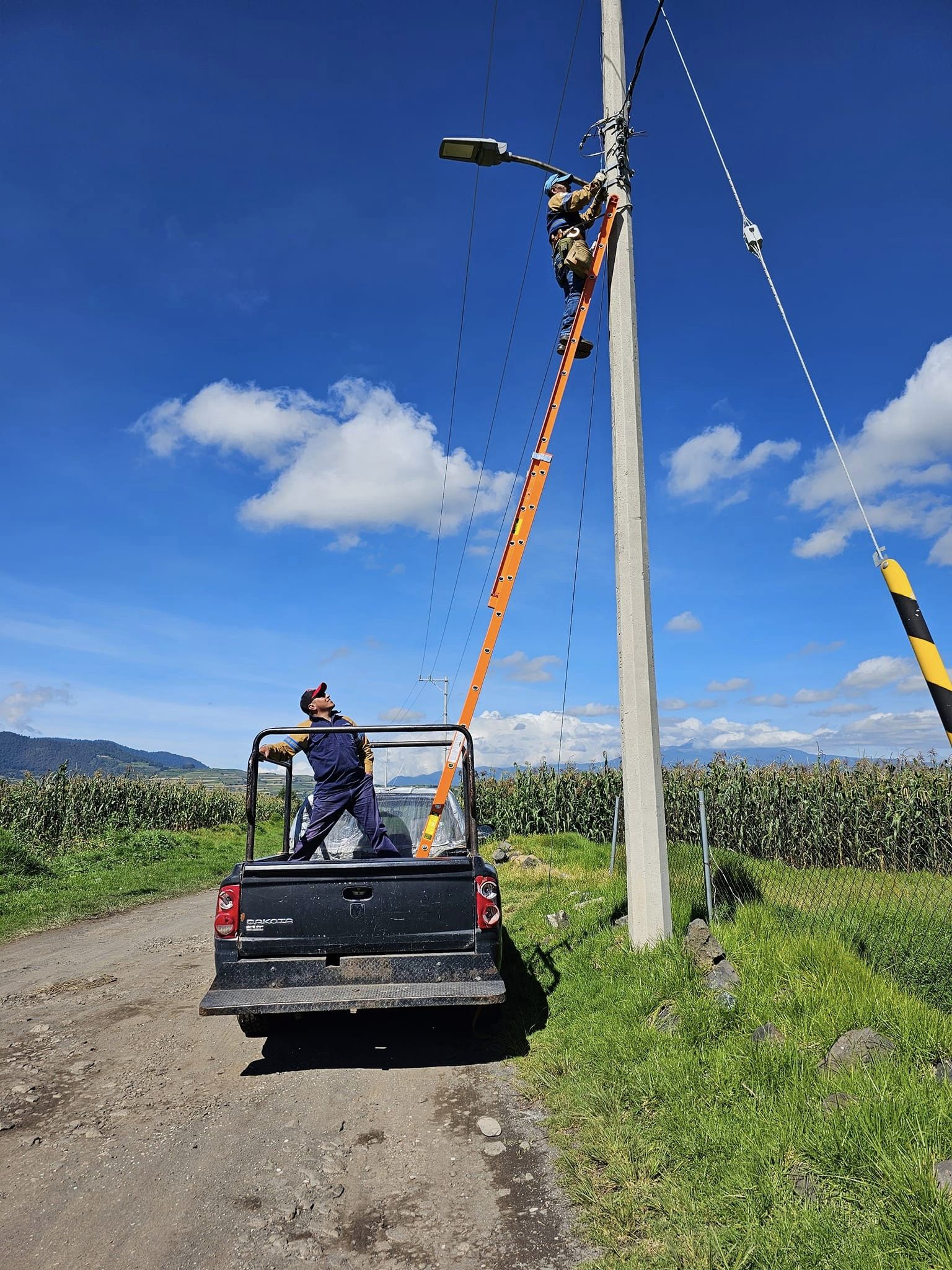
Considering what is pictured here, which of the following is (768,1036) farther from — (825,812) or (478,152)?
(825,812)

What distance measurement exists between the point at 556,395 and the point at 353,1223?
6225mm

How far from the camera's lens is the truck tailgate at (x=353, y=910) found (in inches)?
183

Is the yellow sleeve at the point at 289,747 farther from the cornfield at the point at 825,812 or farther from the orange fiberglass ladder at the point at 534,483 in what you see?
the cornfield at the point at 825,812

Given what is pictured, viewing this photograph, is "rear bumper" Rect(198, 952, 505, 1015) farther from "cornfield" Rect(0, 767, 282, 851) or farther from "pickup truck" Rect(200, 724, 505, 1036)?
"cornfield" Rect(0, 767, 282, 851)

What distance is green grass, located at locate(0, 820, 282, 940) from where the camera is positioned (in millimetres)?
10617

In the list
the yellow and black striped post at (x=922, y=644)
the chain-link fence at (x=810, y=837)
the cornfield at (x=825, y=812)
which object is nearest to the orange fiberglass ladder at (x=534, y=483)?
the chain-link fence at (x=810, y=837)

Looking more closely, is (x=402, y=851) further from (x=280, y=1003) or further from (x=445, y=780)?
(x=280, y=1003)

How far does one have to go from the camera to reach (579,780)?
22.0 m

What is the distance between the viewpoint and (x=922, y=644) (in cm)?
255

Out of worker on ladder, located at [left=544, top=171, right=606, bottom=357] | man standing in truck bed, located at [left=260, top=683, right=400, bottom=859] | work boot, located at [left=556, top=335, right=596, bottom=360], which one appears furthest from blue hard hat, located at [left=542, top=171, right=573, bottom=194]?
man standing in truck bed, located at [left=260, top=683, right=400, bottom=859]

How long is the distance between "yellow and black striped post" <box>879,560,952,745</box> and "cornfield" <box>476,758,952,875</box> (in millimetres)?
12964

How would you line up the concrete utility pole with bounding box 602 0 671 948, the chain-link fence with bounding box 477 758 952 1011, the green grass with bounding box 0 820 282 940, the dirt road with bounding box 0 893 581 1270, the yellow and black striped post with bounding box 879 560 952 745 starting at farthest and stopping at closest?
the green grass with bounding box 0 820 282 940 < the chain-link fence with bounding box 477 758 952 1011 < the concrete utility pole with bounding box 602 0 671 948 < the dirt road with bounding box 0 893 581 1270 < the yellow and black striped post with bounding box 879 560 952 745

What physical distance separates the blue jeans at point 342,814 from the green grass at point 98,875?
19.5 feet

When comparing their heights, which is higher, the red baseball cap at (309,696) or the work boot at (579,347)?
the work boot at (579,347)
